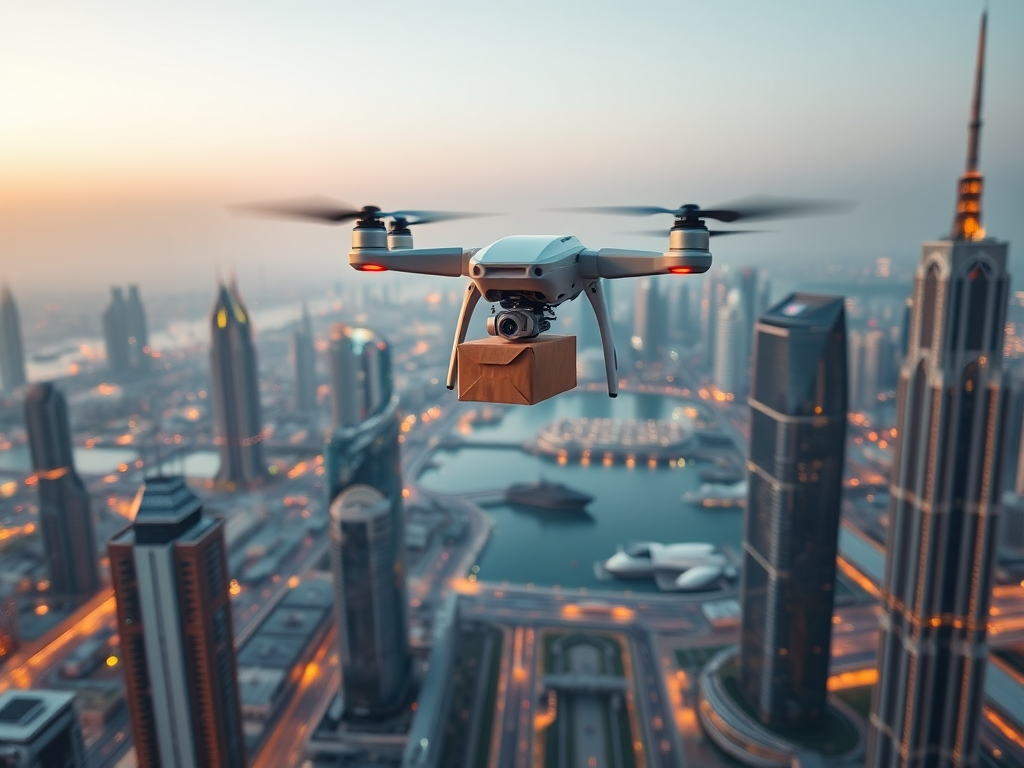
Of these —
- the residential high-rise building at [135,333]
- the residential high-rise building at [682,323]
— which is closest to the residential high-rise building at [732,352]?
the residential high-rise building at [682,323]

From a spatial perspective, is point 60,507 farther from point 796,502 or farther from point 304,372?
point 796,502

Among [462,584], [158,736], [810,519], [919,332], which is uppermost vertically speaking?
[919,332]

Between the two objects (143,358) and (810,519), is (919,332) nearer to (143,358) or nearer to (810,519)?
(810,519)

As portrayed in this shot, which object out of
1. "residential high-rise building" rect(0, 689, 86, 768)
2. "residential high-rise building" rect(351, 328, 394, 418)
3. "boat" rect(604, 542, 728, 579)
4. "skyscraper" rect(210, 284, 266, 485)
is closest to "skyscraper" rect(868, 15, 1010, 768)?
"boat" rect(604, 542, 728, 579)

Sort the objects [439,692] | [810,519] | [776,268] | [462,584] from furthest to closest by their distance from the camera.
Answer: [776,268] → [462,584] → [439,692] → [810,519]

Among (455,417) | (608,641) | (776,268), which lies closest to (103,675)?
(608,641)

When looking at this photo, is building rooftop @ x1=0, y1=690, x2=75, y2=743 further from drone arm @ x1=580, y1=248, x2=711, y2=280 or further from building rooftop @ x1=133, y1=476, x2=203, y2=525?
drone arm @ x1=580, y1=248, x2=711, y2=280
